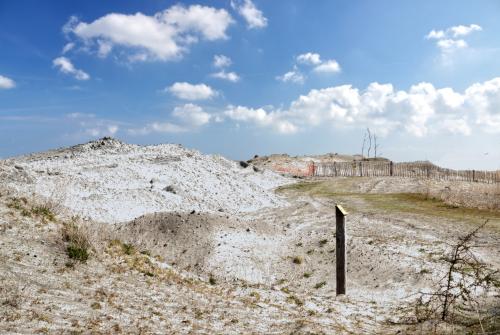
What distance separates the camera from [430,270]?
41.4 feet

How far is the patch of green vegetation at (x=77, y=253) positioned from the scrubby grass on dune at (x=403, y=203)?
15.1 meters

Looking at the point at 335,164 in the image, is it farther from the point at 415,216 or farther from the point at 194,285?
the point at 194,285

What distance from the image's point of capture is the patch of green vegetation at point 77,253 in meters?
8.81

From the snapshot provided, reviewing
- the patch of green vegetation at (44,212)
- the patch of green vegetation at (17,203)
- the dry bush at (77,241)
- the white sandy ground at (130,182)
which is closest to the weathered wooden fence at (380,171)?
the white sandy ground at (130,182)

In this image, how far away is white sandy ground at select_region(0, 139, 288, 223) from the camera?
1831 cm

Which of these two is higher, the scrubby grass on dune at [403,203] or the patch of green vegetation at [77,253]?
the scrubby grass on dune at [403,203]

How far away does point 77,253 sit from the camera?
29.1 ft

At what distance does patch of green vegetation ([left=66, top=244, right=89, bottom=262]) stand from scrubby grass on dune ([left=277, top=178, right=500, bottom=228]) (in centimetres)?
1514

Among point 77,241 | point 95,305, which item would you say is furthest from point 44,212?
point 95,305

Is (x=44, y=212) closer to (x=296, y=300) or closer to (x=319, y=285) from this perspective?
(x=296, y=300)

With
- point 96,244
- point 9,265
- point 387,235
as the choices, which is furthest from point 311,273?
point 9,265

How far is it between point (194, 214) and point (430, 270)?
840 cm

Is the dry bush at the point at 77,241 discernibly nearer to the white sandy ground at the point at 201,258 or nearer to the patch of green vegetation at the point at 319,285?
the white sandy ground at the point at 201,258

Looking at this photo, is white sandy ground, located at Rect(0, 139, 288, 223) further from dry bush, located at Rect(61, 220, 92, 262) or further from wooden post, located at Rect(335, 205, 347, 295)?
wooden post, located at Rect(335, 205, 347, 295)
